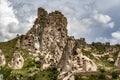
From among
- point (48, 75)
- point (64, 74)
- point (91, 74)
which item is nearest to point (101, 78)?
point (91, 74)

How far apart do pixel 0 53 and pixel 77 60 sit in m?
50.7

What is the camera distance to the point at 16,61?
18575cm

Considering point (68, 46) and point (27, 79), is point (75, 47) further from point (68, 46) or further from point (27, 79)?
point (27, 79)

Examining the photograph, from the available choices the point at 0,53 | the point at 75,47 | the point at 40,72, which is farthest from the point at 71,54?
the point at 0,53

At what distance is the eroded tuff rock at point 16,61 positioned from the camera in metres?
185

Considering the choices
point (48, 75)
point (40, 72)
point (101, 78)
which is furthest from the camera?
point (40, 72)

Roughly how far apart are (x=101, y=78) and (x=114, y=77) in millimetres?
5324

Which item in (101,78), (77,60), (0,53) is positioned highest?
(0,53)

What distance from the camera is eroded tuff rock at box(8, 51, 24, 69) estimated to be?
185250mm

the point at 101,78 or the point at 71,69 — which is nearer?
the point at 101,78

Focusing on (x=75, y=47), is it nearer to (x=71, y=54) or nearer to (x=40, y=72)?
A: (x=71, y=54)

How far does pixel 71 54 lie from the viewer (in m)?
161

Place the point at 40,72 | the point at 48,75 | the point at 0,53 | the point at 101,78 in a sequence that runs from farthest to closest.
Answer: the point at 0,53 → the point at 40,72 → the point at 48,75 → the point at 101,78

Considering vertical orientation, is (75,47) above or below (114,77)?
above
